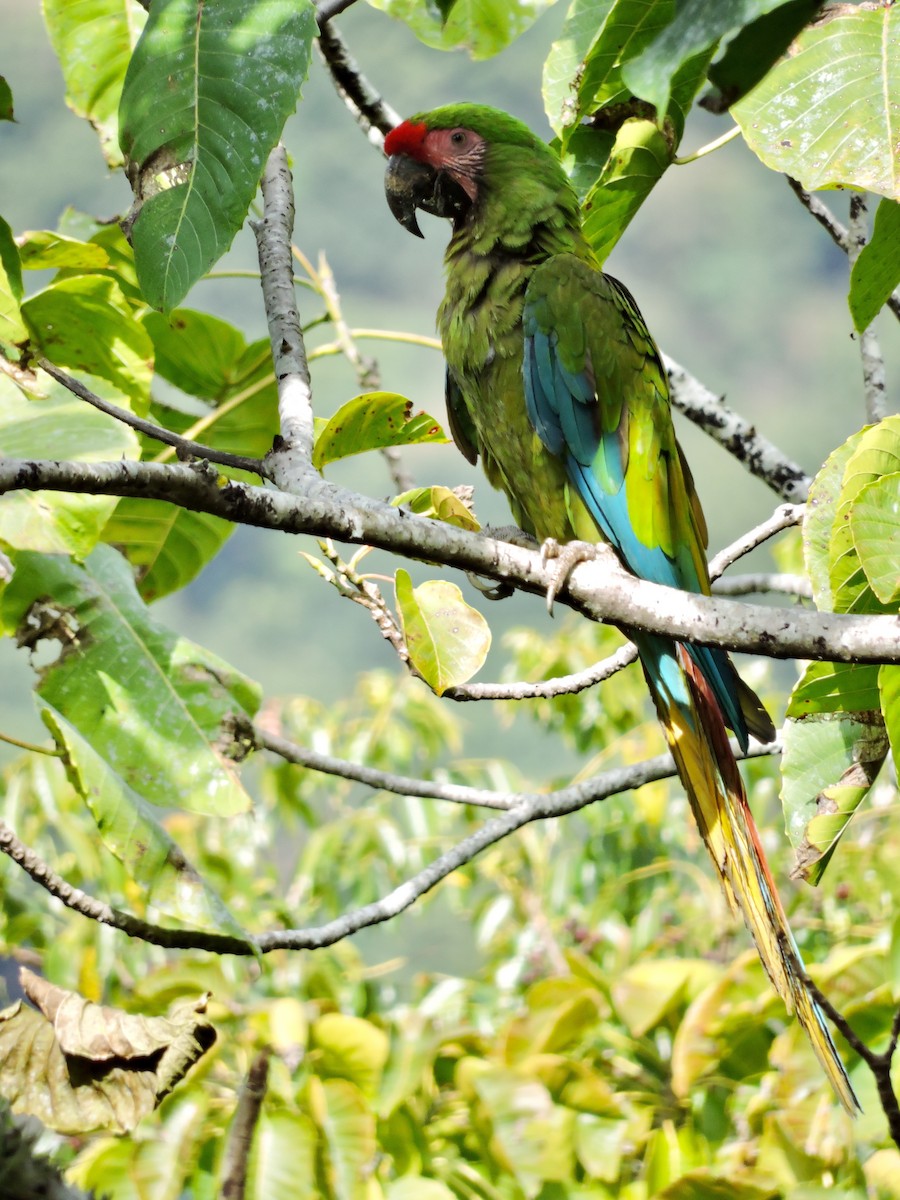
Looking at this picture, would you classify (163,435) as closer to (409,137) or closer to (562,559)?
(562,559)

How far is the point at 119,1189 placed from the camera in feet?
3.87

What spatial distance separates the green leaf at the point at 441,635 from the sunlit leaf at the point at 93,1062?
35 centimetres

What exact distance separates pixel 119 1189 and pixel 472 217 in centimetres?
129

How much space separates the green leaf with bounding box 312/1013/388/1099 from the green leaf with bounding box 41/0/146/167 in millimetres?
1030

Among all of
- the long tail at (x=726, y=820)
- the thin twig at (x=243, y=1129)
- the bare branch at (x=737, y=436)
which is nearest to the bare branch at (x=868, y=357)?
the bare branch at (x=737, y=436)

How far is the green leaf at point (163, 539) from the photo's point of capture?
1.27 meters

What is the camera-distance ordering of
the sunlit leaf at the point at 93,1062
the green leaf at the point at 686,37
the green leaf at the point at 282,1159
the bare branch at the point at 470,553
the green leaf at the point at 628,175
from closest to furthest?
the green leaf at the point at 686,37 < the bare branch at the point at 470,553 < the sunlit leaf at the point at 93,1062 < the green leaf at the point at 628,175 < the green leaf at the point at 282,1159

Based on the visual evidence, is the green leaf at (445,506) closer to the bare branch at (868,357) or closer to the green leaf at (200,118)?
the green leaf at (200,118)

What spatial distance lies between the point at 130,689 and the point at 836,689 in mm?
650

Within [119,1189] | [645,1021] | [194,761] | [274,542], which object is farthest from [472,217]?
[274,542]

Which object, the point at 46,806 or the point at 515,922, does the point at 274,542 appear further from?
the point at 46,806

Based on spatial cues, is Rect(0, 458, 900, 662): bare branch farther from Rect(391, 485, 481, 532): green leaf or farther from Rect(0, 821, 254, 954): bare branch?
Rect(0, 821, 254, 954): bare branch

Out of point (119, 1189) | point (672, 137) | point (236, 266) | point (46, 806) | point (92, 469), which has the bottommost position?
point (119, 1189)

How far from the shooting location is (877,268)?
2.27 ft
